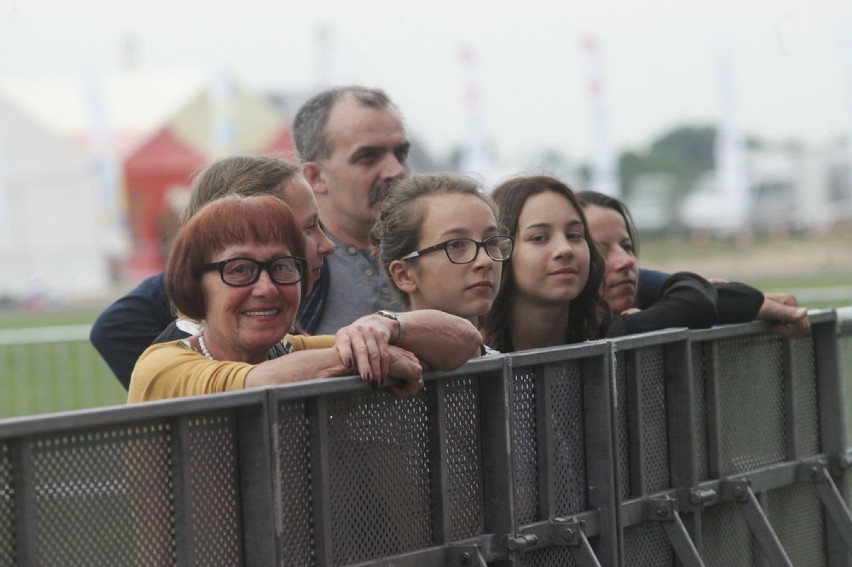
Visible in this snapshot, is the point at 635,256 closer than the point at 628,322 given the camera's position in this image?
No

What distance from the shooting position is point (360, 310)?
192 inches

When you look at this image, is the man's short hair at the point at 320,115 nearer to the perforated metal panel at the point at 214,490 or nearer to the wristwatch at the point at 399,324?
the wristwatch at the point at 399,324

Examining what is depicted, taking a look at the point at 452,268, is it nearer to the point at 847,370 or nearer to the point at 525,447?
the point at 525,447

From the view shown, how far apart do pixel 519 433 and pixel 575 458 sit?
0.91 feet

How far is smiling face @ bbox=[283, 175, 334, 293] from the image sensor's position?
402cm

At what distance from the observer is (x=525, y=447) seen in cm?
365

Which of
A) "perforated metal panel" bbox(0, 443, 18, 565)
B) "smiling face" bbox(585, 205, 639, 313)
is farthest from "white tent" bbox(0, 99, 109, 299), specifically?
"perforated metal panel" bbox(0, 443, 18, 565)

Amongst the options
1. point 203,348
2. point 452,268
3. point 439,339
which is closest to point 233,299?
point 203,348

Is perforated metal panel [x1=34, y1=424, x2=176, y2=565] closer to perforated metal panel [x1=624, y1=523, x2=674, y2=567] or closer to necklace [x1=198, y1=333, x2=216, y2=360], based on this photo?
necklace [x1=198, y1=333, x2=216, y2=360]

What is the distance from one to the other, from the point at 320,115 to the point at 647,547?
2199mm

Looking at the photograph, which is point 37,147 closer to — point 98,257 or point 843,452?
point 98,257

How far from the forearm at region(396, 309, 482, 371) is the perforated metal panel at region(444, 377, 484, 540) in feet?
0.48

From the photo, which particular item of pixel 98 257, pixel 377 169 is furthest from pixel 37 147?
pixel 377 169

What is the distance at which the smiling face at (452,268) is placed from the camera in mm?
4051
